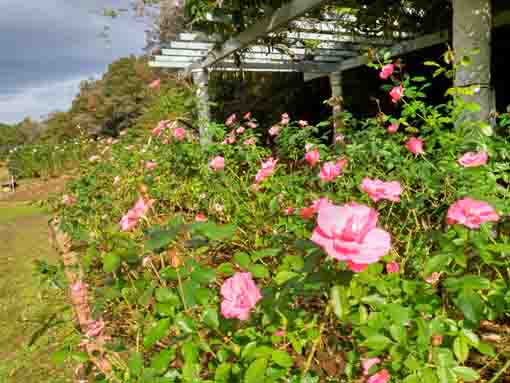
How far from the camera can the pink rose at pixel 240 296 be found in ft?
2.28

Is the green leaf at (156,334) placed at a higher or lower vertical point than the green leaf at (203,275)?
lower

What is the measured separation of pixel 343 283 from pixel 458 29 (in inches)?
96.6

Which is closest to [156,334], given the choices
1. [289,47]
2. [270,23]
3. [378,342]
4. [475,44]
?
[378,342]

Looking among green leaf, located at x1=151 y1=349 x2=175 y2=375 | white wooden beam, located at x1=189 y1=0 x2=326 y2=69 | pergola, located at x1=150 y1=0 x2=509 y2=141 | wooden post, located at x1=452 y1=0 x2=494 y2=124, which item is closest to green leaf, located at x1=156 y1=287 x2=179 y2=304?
green leaf, located at x1=151 y1=349 x2=175 y2=375

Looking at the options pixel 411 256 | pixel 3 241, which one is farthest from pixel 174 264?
pixel 3 241

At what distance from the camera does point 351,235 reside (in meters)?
0.49

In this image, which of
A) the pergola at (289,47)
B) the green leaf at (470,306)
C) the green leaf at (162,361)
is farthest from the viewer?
the pergola at (289,47)

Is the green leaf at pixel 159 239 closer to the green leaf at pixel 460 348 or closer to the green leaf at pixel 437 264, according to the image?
the green leaf at pixel 437 264

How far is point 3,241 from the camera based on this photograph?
15.5ft

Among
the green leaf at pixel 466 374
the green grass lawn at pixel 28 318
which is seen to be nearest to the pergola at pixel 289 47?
the green grass lawn at pixel 28 318

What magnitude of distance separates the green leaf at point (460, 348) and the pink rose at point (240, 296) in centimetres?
40

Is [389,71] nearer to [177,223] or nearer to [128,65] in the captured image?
[177,223]

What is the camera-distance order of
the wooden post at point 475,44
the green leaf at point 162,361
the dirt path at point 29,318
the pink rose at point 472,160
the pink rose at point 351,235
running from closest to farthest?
the pink rose at point 351,235
the green leaf at point 162,361
the pink rose at point 472,160
the dirt path at point 29,318
the wooden post at point 475,44

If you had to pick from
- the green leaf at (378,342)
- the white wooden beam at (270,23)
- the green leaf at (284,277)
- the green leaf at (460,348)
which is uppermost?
the white wooden beam at (270,23)
